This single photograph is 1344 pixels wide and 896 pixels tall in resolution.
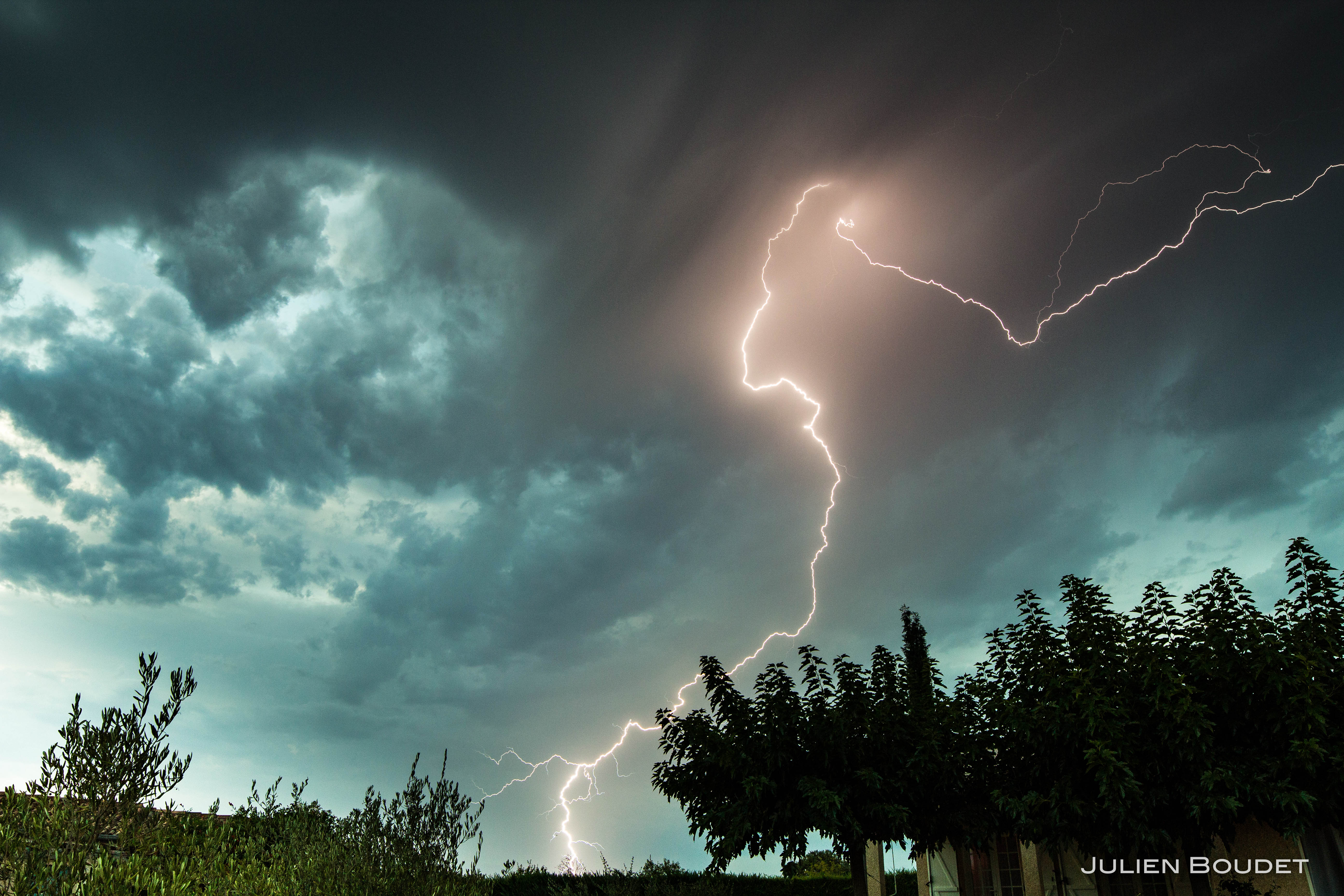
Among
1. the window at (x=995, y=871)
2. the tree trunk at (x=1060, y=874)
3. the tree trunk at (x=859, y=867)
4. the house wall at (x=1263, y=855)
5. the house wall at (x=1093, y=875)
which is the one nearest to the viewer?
the house wall at (x=1263, y=855)

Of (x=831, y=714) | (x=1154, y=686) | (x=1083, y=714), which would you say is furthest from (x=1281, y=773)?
(x=831, y=714)

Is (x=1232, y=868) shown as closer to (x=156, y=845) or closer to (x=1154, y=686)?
(x=1154, y=686)

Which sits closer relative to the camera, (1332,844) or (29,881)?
(29,881)

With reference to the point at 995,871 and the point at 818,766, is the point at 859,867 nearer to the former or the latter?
the point at 818,766

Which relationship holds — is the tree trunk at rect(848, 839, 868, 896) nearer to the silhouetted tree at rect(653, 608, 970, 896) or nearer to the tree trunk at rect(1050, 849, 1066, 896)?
the silhouetted tree at rect(653, 608, 970, 896)

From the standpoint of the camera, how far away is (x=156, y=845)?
23.5 feet

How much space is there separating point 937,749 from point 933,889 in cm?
795

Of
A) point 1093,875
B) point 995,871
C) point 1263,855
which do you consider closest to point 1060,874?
point 1093,875

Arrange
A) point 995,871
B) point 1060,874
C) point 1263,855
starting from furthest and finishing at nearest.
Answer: point 995,871
point 1060,874
point 1263,855

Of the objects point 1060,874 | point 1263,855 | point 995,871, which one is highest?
point 1263,855

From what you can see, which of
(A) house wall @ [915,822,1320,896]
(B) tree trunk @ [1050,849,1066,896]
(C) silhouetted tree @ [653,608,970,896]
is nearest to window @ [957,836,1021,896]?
(A) house wall @ [915,822,1320,896]

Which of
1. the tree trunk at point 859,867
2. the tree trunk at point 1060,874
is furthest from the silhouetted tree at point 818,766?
the tree trunk at point 1060,874

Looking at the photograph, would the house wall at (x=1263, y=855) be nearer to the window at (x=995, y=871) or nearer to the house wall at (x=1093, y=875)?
the house wall at (x=1093, y=875)

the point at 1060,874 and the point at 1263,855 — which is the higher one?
the point at 1263,855
